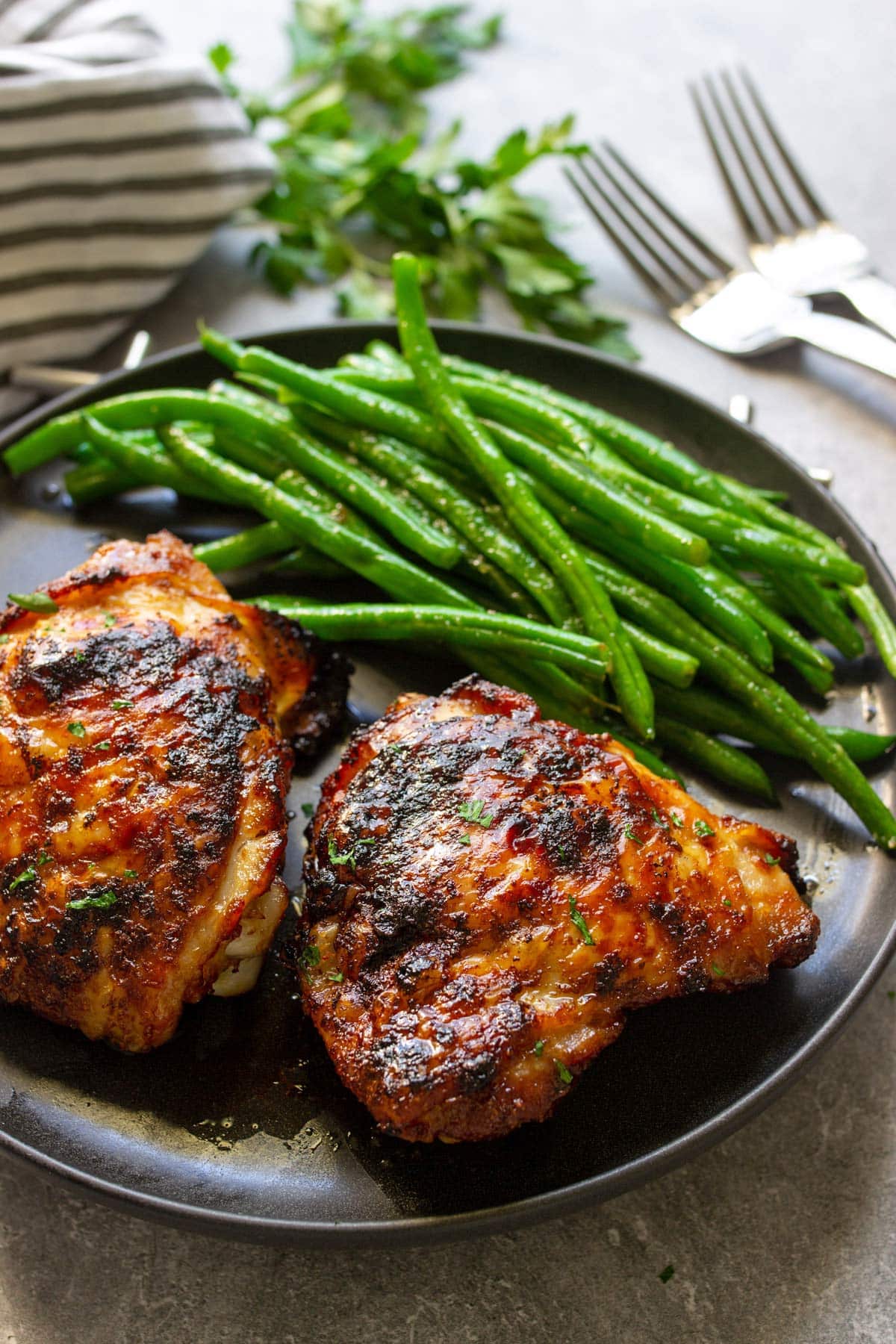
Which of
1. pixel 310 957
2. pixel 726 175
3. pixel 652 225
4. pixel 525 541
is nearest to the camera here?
pixel 310 957

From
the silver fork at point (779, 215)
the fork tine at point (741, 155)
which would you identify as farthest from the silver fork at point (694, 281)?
the fork tine at point (741, 155)

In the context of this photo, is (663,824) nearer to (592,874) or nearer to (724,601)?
(592,874)

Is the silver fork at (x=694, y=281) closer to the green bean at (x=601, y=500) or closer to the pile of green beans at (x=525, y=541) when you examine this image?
the pile of green beans at (x=525, y=541)

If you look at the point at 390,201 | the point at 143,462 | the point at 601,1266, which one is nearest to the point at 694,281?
the point at 390,201

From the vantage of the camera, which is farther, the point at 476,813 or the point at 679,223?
the point at 679,223

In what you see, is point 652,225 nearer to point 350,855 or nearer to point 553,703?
point 553,703

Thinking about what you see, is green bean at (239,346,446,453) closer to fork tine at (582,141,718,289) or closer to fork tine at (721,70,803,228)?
fork tine at (582,141,718,289)

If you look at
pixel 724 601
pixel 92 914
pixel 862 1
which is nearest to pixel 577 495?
pixel 724 601
